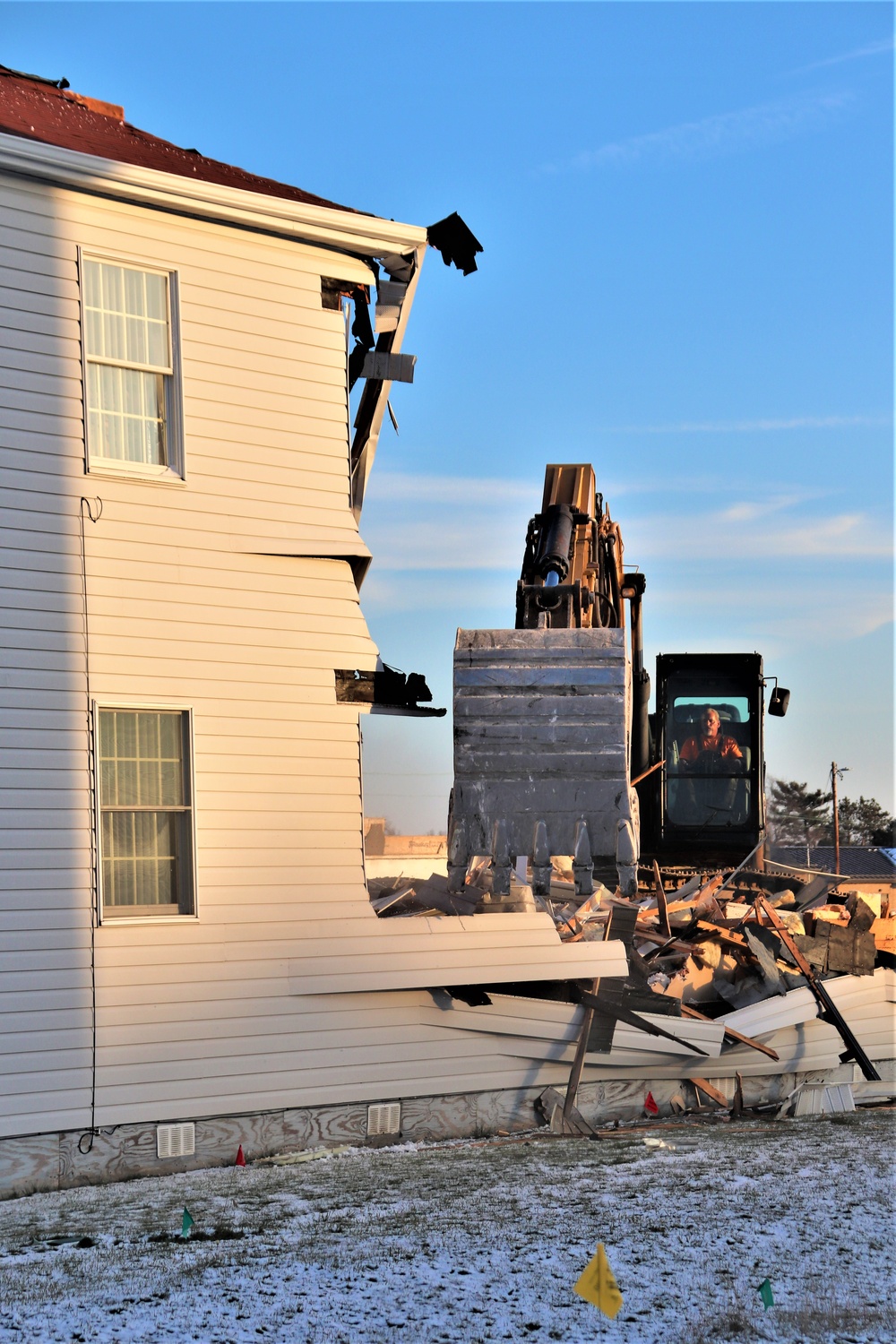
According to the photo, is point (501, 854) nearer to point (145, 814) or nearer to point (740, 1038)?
point (145, 814)

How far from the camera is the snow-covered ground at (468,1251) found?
24.3 feet

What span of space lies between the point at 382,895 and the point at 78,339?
741 centimetres

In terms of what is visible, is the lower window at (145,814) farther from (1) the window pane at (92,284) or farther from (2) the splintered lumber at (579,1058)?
(2) the splintered lumber at (579,1058)

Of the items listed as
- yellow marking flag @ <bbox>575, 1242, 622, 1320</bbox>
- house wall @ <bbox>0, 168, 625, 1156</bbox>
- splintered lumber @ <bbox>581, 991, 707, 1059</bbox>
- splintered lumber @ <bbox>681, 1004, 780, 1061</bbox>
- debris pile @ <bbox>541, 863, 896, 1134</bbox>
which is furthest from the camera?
splintered lumber @ <bbox>681, 1004, 780, 1061</bbox>

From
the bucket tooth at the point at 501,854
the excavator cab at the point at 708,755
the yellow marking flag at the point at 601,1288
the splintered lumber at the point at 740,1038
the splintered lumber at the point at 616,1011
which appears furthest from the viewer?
the excavator cab at the point at 708,755

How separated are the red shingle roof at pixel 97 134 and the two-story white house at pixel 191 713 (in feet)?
0.27

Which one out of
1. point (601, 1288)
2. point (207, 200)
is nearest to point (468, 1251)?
point (601, 1288)

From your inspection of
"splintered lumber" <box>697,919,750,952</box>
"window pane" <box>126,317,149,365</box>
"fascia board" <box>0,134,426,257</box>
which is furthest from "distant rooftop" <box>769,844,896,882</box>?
"window pane" <box>126,317,149,365</box>

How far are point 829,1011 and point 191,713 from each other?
7.95 metres

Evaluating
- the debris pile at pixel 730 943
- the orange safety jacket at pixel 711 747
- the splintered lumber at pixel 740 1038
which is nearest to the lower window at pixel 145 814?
the debris pile at pixel 730 943

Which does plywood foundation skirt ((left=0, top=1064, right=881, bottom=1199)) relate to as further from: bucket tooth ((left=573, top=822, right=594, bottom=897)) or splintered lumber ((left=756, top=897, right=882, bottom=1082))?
→ bucket tooth ((left=573, top=822, right=594, bottom=897))

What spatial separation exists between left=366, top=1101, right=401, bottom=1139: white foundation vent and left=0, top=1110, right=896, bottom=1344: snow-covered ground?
0.80 meters

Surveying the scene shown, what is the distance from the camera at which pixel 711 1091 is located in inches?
592

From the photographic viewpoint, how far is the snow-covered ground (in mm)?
7410
